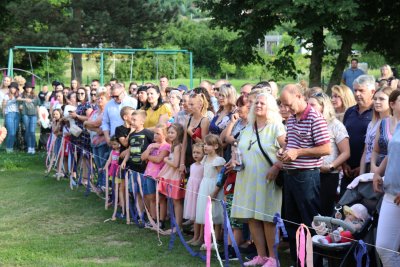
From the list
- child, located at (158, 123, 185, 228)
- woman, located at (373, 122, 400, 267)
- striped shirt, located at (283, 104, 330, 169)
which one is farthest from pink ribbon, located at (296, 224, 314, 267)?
child, located at (158, 123, 185, 228)

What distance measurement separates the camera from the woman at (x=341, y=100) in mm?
8180

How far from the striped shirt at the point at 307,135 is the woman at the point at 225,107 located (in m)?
1.71

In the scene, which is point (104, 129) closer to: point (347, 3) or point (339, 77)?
→ point (347, 3)

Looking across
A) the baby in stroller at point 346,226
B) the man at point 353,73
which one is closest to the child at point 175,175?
the baby in stroller at point 346,226

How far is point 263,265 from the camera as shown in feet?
24.1

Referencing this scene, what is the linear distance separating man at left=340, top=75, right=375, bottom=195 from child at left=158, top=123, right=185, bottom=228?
2.32m

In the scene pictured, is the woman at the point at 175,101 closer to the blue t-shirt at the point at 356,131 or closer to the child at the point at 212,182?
the child at the point at 212,182

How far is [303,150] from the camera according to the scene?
6.68m

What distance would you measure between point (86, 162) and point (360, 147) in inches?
264

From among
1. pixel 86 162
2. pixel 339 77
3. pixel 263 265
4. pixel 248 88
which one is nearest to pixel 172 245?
pixel 263 265

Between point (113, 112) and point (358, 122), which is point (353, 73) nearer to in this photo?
point (113, 112)

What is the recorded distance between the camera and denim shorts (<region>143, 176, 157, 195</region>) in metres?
9.59

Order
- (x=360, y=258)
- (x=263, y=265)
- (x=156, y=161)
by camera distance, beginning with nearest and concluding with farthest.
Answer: (x=360, y=258)
(x=263, y=265)
(x=156, y=161)

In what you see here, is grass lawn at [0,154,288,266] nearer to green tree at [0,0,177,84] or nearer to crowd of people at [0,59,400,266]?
crowd of people at [0,59,400,266]
